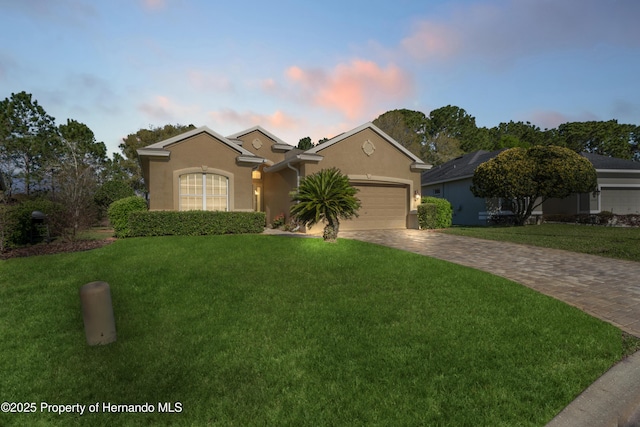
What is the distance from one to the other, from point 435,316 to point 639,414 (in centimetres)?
227

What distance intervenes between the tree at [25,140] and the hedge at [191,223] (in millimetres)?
26490

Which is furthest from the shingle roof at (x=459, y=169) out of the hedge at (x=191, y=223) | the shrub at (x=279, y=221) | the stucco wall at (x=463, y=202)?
the hedge at (x=191, y=223)

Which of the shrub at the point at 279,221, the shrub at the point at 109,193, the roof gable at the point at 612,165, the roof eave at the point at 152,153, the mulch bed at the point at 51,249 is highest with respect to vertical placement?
the roof gable at the point at 612,165

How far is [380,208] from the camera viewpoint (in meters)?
17.7

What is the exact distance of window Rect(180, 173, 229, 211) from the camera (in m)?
14.5

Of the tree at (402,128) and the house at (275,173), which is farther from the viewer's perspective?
the tree at (402,128)

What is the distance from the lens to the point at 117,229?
39.6ft

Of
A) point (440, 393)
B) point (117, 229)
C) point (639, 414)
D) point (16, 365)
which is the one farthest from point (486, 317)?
point (117, 229)

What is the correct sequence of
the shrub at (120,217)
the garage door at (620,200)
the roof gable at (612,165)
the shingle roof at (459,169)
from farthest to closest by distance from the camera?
the shingle roof at (459,169), the garage door at (620,200), the roof gable at (612,165), the shrub at (120,217)

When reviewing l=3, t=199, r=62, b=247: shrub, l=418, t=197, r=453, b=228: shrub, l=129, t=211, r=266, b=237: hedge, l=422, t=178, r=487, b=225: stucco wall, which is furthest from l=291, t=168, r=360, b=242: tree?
l=422, t=178, r=487, b=225: stucco wall

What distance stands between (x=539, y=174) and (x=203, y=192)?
19.5m

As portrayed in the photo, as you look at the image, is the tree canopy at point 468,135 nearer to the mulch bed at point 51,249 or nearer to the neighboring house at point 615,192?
the neighboring house at point 615,192

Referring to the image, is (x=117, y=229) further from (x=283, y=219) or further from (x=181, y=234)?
(x=283, y=219)

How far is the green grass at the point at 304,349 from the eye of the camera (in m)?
2.79
